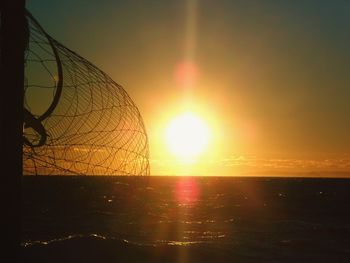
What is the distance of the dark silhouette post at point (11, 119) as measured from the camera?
5.70 m

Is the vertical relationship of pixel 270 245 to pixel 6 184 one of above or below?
below

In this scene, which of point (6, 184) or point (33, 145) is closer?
point (6, 184)

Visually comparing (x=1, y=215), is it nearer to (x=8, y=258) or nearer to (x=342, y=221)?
(x=8, y=258)

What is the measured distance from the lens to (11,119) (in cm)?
573

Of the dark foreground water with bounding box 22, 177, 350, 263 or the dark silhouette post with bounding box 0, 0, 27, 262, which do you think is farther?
the dark foreground water with bounding box 22, 177, 350, 263

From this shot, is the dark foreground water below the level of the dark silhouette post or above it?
below

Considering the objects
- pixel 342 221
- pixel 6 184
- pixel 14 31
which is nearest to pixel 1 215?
pixel 6 184

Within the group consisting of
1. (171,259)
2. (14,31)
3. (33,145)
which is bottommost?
(171,259)

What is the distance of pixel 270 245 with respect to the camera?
87.5ft

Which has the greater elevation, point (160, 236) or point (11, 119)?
point (11, 119)

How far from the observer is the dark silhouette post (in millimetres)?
5703

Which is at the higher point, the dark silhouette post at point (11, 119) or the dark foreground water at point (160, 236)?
the dark silhouette post at point (11, 119)

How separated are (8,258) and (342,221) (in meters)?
45.6

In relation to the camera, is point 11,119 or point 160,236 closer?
point 11,119
